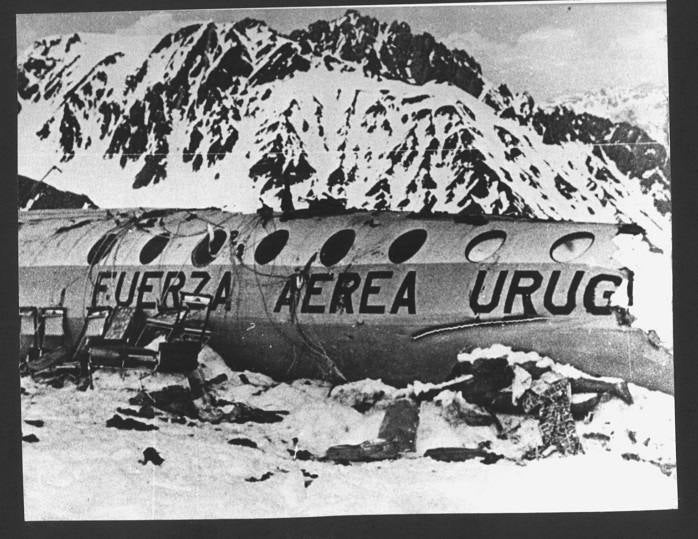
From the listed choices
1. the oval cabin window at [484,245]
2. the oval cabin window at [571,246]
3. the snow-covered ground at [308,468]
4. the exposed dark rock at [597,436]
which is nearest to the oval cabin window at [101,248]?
the snow-covered ground at [308,468]

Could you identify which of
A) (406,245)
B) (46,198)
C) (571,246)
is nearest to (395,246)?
(406,245)

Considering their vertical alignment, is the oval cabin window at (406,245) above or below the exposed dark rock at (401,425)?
above

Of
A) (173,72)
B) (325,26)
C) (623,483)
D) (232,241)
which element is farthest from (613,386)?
(173,72)

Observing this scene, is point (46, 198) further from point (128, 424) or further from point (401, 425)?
point (401, 425)

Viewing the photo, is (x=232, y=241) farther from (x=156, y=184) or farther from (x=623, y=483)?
(x=623, y=483)

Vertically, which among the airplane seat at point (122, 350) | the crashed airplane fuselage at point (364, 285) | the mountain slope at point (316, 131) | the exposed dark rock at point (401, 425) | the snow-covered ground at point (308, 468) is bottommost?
the snow-covered ground at point (308, 468)

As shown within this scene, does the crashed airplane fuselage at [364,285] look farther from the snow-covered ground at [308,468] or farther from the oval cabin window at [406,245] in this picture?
the snow-covered ground at [308,468]

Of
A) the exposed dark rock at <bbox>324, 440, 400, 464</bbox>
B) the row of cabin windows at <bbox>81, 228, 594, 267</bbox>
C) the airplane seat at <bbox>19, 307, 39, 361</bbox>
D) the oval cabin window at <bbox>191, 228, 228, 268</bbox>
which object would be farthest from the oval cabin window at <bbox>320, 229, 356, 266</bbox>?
the airplane seat at <bbox>19, 307, 39, 361</bbox>
